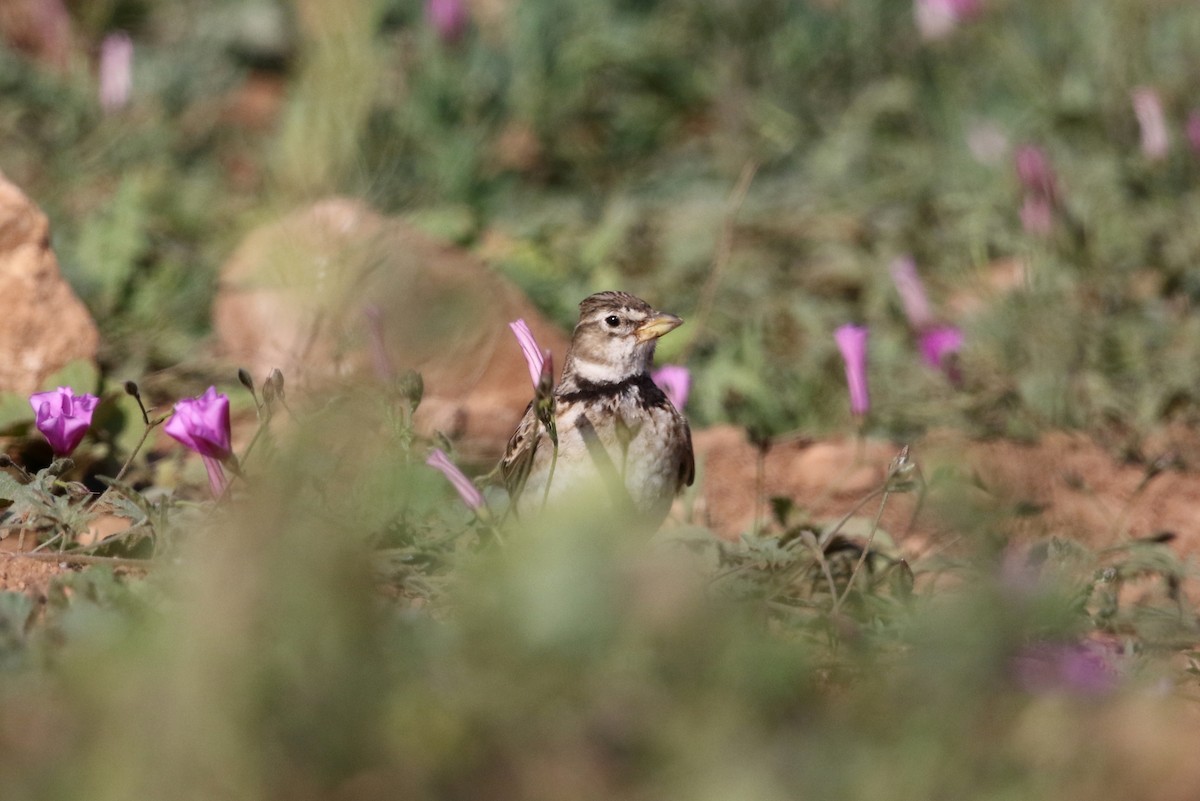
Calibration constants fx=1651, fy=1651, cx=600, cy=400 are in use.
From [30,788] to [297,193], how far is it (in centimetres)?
88

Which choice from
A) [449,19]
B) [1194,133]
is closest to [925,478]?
[1194,133]

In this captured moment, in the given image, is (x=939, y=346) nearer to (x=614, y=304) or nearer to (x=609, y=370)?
(x=614, y=304)

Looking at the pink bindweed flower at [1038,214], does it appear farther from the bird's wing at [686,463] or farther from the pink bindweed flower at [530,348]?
the pink bindweed flower at [530,348]

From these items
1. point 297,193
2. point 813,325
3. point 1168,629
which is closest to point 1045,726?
point 1168,629

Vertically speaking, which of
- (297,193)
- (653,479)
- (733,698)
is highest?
(297,193)

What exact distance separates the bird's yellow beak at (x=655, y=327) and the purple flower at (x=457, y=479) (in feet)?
3.73

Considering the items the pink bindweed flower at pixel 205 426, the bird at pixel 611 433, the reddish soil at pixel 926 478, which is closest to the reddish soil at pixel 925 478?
the reddish soil at pixel 926 478

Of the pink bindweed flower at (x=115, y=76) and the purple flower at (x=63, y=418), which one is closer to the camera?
the purple flower at (x=63, y=418)

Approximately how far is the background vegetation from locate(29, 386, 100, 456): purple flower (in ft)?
0.96

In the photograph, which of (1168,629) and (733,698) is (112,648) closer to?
(733,698)

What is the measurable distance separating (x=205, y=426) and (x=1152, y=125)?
467 cm

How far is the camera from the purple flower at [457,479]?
358 cm

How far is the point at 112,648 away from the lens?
2.47 m

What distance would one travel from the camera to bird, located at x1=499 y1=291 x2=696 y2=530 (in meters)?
4.05
